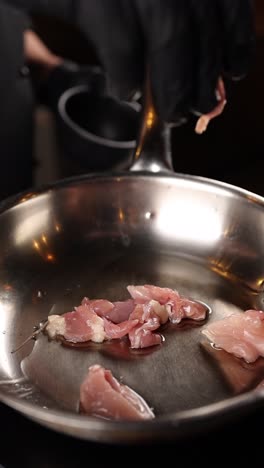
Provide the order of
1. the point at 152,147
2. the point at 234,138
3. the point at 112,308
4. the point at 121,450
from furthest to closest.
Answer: the point at 234,138, the point at 152,147, the point at 112,308, the point at 121,450

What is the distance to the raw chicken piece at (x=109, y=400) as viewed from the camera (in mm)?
830

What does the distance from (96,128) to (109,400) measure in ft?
3.73

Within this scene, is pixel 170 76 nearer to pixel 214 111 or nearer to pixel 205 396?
pixel 214 111

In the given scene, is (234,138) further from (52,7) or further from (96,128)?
(52,7)

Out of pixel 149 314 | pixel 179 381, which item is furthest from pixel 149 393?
pixel 149 314

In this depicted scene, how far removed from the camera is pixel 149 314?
3.31ft

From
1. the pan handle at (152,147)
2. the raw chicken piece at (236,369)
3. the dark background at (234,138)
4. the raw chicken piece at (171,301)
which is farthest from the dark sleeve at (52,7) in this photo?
the dark background at (234,138)

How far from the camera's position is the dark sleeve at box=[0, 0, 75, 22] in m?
1.04

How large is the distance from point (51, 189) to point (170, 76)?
0.30 meters

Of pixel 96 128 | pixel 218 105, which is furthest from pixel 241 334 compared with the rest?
pixel 96 128

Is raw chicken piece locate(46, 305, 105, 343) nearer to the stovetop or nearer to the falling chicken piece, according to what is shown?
the stovetop

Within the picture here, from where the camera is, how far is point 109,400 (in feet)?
2.74

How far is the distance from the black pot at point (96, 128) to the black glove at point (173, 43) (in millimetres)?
572

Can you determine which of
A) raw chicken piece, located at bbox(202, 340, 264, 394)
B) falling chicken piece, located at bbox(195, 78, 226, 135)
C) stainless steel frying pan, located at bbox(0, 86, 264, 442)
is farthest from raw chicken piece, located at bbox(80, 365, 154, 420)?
falling chicken piece, located at bbox(195, 78, 226, 135)
